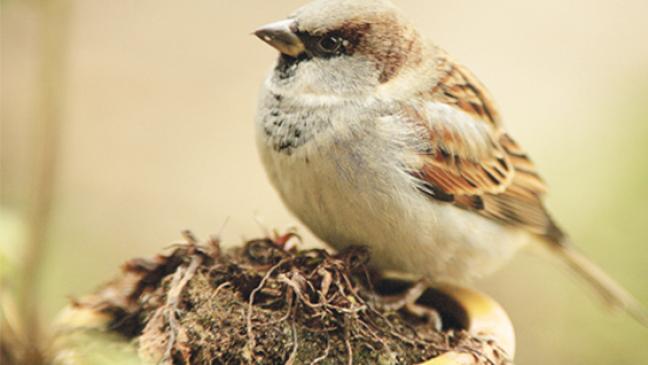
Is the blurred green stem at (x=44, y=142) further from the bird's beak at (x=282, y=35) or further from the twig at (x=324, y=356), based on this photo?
the twig at (x=324, y=356)

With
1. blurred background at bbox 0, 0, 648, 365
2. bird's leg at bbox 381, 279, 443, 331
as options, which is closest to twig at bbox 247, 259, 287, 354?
bird's leg at bbox 381, 279, 443, 331

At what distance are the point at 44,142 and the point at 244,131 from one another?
2480 millimetres

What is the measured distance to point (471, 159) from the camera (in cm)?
202

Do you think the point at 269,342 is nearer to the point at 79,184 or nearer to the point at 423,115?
the point at 423,115

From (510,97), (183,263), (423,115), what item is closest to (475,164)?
(423,115)

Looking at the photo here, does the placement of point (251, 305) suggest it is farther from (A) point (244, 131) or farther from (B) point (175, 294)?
(A) point (244, 131)

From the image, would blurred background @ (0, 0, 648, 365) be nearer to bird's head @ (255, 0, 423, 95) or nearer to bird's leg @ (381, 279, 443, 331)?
bird's head @ (255, 0, 423, 95)

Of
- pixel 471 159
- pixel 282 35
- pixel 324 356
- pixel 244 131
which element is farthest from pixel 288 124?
pixel 244 131

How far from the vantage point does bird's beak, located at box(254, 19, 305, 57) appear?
5.93 feet

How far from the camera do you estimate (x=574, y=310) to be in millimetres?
3229

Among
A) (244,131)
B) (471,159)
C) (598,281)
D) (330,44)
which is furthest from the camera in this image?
(244,131)

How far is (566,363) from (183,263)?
198 cm

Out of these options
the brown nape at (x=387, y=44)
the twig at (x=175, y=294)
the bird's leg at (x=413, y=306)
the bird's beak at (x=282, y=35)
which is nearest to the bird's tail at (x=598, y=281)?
the bird's leg at (x=413, y=306)

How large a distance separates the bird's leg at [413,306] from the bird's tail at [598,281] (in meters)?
0.69
